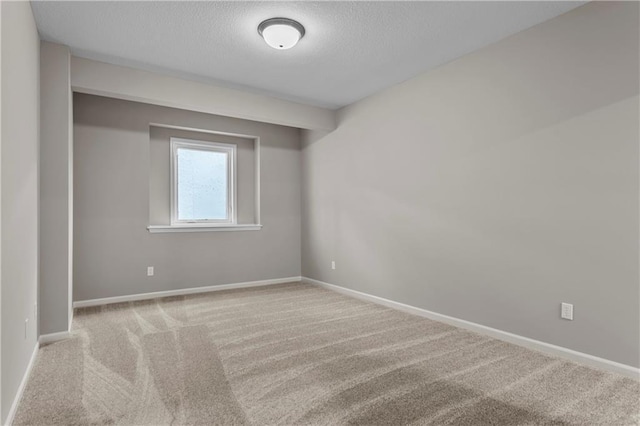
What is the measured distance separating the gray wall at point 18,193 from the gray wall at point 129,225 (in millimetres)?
1425

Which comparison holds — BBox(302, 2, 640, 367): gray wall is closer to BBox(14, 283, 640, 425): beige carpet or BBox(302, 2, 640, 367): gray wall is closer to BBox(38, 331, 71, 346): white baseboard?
BBox(14, 283, 640, 425): beige carpet

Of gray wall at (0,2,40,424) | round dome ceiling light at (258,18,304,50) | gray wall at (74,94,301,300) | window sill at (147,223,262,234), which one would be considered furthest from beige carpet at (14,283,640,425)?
round dome ceiling light at (258,18,304,50)

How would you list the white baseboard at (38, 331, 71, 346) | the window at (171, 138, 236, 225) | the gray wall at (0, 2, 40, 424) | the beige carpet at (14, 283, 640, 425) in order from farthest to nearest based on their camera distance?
the window at (171, 138, 236, 225) → the white baseboard at (38, 331, 71, 346) → the beige carpet at (14, 283, 640, 425) → the gray wall at (0, 2, 40, 424)

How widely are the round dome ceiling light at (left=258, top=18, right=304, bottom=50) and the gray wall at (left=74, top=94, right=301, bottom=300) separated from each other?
230cm

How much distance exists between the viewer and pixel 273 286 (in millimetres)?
5008

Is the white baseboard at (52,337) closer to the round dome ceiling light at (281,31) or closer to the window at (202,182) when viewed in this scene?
the window at (202,182)

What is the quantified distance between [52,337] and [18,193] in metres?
1.48

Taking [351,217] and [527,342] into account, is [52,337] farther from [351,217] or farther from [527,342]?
[527,342]

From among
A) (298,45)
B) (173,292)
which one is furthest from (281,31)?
(173,292)

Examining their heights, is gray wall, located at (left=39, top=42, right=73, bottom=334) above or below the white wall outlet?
above

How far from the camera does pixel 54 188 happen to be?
2.84 m

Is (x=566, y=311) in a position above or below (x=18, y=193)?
below

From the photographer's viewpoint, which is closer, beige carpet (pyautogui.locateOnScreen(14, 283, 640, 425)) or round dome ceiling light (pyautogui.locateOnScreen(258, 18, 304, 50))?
beige carpet (pyautogui.locateOnScreen(14, 283, 640, 425))

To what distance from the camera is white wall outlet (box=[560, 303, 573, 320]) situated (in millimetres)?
2471
